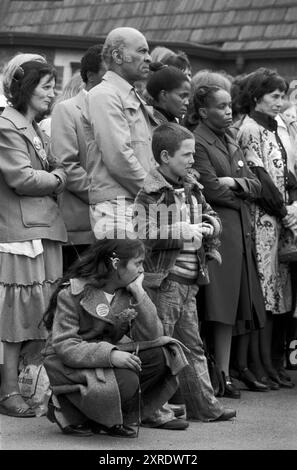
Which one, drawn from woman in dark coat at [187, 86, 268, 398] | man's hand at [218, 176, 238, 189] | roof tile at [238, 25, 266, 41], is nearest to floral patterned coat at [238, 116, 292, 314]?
woman in dark coat at [187, 86, 268, 398]

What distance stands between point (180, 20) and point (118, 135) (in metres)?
9.58

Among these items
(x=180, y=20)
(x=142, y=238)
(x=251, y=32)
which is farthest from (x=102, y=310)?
(x=180, y=20)

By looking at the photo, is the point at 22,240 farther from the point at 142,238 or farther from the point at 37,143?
the point at 142,238

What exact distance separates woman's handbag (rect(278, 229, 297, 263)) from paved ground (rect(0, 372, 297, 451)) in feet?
4.58

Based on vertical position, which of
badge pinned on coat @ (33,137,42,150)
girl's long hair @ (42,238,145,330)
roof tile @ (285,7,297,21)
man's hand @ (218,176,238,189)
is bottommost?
girl's long hair @ (42,238,145,330)

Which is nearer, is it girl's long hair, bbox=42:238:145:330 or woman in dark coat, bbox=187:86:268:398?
girl's long hair, bbox=42:238:145:330

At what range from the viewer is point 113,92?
7.81 m

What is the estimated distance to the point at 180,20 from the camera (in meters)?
17.0

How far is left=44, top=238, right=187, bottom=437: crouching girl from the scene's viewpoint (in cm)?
671

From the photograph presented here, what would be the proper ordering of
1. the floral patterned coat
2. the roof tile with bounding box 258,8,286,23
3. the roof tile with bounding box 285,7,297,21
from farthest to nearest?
1. the roof tile with bounding box 258,8,286,23
2. the roof tile with bounding box 285,7,297,21
3. the floral patterned coat

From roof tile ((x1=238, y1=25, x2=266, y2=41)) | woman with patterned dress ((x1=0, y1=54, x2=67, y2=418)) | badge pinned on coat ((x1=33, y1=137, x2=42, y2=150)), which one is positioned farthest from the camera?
roof tile ((x1=238, y1=25, x2=266, y2=41))

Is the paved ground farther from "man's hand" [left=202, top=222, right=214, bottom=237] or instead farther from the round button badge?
"man's hand" [left=202, top=222, right=214, bottom=237]

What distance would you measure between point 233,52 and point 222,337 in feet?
27.9
